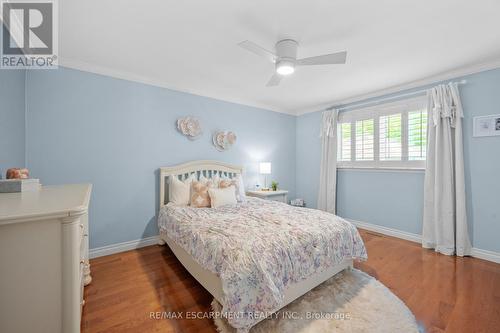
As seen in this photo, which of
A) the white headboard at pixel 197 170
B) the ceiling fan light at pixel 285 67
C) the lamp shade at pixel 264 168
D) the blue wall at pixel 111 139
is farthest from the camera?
the lamp shade at pixel 264 168

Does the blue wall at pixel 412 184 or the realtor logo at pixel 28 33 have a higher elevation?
the realtor logo at pixel 28 33

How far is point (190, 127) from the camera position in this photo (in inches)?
137

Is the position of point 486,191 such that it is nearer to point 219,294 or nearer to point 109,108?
point 219,294

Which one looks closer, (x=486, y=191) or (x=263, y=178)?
(x=486, y=191)

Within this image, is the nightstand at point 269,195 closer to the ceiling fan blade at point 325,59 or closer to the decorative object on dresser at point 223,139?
the decorative object on dresser at point 223,139

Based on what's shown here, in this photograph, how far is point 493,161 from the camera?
2689mm

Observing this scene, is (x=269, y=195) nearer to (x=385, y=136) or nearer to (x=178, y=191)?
(x=178, y=191)

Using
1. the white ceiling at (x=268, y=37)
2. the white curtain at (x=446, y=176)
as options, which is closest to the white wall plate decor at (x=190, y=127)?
the white ceiling at (x=268, y=37)

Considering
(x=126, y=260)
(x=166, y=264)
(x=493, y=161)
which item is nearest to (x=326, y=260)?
(x=166, y=264)

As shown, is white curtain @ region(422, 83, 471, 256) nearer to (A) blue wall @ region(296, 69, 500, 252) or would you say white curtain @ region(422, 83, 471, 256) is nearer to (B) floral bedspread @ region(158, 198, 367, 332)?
(A) blue wall @ region(296, 69, 500, 252)

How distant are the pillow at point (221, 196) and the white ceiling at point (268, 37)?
167cm

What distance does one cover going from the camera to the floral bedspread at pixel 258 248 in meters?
1.46

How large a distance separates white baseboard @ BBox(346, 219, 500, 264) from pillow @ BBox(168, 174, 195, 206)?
3.17 metres

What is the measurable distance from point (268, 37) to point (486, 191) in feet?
11.0
